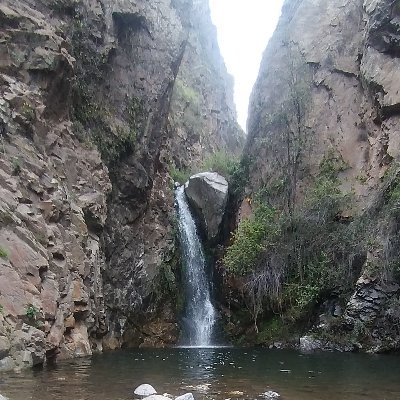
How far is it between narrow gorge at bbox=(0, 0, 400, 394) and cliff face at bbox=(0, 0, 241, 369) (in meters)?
0.08

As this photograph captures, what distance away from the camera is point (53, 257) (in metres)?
16.3

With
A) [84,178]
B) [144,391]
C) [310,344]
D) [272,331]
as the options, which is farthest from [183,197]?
[144,391]

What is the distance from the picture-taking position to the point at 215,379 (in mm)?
10953

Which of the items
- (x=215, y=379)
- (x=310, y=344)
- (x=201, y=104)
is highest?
(x=201, y=104)

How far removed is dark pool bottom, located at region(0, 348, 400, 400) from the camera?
29.0 ft

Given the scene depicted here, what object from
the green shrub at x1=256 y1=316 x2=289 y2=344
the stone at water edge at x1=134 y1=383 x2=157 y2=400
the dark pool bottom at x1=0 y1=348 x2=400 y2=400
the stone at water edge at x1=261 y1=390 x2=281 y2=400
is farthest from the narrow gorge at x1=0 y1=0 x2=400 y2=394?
the stone at water edge at x1=261 y1=390 x2=281 y2=400

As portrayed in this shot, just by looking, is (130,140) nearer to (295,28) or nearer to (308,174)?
(308,174)

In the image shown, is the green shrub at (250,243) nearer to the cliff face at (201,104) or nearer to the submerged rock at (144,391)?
the cliff face at (201,104)

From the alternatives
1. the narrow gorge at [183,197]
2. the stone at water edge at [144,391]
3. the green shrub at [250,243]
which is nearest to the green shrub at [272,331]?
the narrow gorge at [183,197]

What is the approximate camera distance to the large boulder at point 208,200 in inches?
1184

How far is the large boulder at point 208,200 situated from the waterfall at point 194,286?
2.48 ft

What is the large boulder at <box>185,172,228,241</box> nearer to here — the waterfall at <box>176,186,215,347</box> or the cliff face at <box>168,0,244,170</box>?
the waterfall at <box>176,186,215,347</box>

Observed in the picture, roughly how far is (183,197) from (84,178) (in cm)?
1171

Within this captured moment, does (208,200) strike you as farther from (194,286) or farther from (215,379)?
(215,379)
